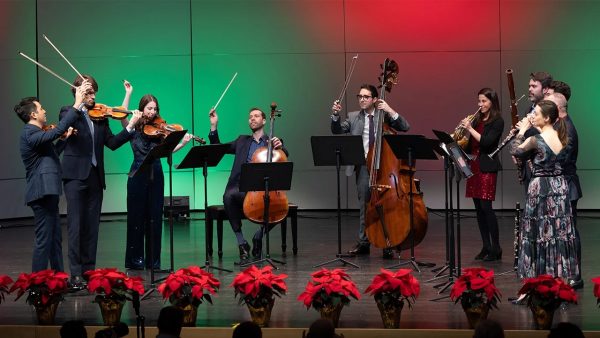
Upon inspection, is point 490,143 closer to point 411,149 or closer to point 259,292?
point 411,149

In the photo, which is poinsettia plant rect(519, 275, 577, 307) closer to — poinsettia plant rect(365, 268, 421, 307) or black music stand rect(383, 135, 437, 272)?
poinsettia plant rect(365, 268, 421, 307)

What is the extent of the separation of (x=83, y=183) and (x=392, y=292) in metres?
2.68

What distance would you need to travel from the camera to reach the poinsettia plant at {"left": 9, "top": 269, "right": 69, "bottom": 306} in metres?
5.92

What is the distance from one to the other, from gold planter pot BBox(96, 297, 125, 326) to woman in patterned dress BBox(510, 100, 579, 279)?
2.68m

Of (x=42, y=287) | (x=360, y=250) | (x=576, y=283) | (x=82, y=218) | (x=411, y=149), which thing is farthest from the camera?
(x=360, y=250)

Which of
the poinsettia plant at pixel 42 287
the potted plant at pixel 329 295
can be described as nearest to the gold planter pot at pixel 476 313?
the potted plant at pixel 329 295

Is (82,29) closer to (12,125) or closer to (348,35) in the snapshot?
(12,125)

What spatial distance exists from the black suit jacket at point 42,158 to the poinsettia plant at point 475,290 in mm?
2921

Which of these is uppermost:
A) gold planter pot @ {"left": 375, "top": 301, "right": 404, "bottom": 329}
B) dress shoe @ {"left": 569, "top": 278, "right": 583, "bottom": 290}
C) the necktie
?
the necktie

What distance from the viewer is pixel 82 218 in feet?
23.7

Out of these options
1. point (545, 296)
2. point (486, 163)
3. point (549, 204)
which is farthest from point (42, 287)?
point (486, 163)

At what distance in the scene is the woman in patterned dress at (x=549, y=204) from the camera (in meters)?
6.18

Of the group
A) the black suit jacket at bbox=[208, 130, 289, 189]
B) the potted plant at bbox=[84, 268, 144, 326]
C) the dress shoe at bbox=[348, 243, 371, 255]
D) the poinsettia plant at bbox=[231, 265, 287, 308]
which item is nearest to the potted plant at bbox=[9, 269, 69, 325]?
the potted plant at bbox=[84, 268, 144, 326]

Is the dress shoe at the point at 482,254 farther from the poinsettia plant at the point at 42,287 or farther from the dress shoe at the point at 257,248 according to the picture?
the poinsettia plant at the point at 42,287
